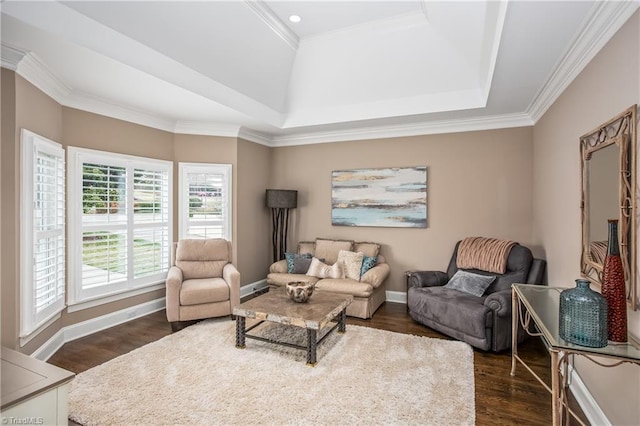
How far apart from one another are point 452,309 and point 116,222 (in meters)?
4.01

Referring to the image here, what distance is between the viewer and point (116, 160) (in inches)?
160

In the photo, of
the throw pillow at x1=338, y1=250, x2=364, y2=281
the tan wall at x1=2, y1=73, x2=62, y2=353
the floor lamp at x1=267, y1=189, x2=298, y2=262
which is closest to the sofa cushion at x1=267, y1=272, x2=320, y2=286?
the throw pillow at x1=338, y1=250, x2=364, y2=281

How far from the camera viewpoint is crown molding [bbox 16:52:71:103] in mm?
2758

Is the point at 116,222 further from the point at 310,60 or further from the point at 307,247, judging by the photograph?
the point at 310,60

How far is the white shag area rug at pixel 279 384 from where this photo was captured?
2273 mm

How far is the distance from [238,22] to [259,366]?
3214mm

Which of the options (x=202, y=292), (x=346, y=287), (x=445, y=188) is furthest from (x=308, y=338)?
(x=445, y=188)

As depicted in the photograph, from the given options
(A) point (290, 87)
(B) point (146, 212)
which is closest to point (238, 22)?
(A) point (290, 87)

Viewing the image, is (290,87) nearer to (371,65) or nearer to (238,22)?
(371,65)

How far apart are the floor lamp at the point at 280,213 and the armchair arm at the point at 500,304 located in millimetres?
3178

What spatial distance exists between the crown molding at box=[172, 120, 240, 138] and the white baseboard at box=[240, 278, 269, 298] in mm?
2376

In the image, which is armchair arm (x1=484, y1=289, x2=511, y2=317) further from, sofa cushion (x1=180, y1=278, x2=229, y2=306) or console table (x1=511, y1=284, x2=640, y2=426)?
sofa cushion (x1=180, y1=278, x2=229, y2=306)

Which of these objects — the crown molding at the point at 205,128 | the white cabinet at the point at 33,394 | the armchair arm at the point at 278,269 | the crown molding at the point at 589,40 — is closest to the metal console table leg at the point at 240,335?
the white cabinet at the point at 33,394

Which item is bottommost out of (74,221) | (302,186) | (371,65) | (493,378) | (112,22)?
(493,378)
